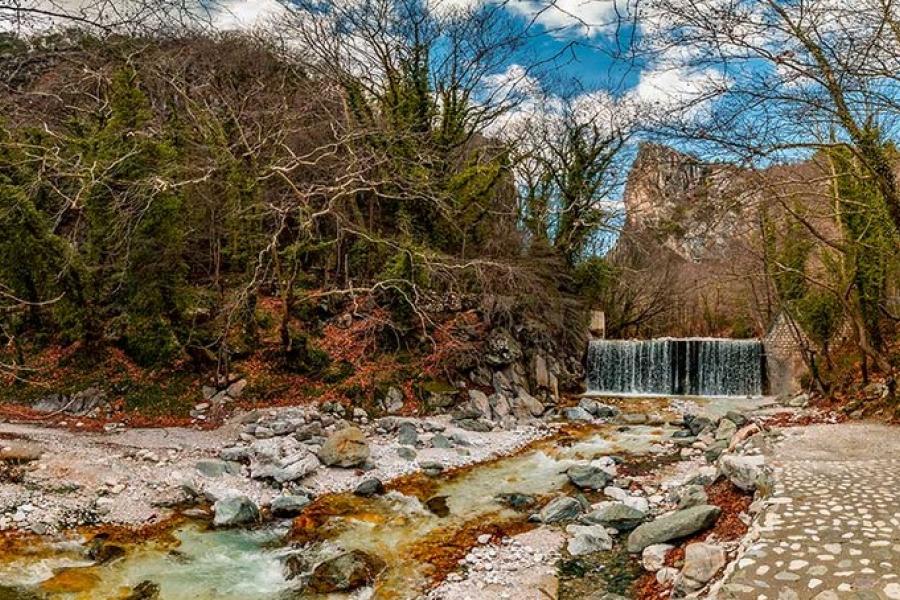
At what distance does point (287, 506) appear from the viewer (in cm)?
711

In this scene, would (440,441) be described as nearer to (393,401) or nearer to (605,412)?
(393,401)

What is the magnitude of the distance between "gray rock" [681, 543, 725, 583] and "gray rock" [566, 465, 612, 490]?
11.5 feet

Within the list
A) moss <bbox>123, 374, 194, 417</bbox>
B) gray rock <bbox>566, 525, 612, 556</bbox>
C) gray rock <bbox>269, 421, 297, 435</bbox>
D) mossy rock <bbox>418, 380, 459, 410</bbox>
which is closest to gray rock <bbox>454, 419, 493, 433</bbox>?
mossy rock <bbox>418, 380, 459, 410</bbox>

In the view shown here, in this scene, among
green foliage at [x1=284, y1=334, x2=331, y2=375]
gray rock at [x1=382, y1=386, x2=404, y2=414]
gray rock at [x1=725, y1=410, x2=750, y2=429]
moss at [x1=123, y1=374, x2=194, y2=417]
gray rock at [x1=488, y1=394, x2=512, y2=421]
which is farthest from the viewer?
gray rock at [x1=488, y1=394, x2=512, y2=421]

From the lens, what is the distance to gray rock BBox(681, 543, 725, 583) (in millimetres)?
4316

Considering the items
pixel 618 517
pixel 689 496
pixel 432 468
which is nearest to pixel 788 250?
pixel 689 496

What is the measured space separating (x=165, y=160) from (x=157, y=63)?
181cm

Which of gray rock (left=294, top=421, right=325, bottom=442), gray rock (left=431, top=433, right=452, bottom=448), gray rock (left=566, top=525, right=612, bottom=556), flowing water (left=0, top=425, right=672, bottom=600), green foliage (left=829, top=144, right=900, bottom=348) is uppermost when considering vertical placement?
green foliage (left=829, top=144, right=900, bottom=348)

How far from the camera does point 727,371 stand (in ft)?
56.3

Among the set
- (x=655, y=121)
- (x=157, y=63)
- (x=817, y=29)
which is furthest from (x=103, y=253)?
(x=817, y=29)

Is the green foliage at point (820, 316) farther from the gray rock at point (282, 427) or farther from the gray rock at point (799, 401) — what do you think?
the gray rock at point (282, 427)

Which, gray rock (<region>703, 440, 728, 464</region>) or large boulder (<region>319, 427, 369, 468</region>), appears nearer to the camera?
large boulder (<region>319, 427, 369, 468</region>)

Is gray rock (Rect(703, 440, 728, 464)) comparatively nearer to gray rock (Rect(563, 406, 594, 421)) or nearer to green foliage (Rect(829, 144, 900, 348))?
green foliage (Rect(829, 144, 900, 348))

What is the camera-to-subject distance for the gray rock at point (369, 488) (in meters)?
7.67
